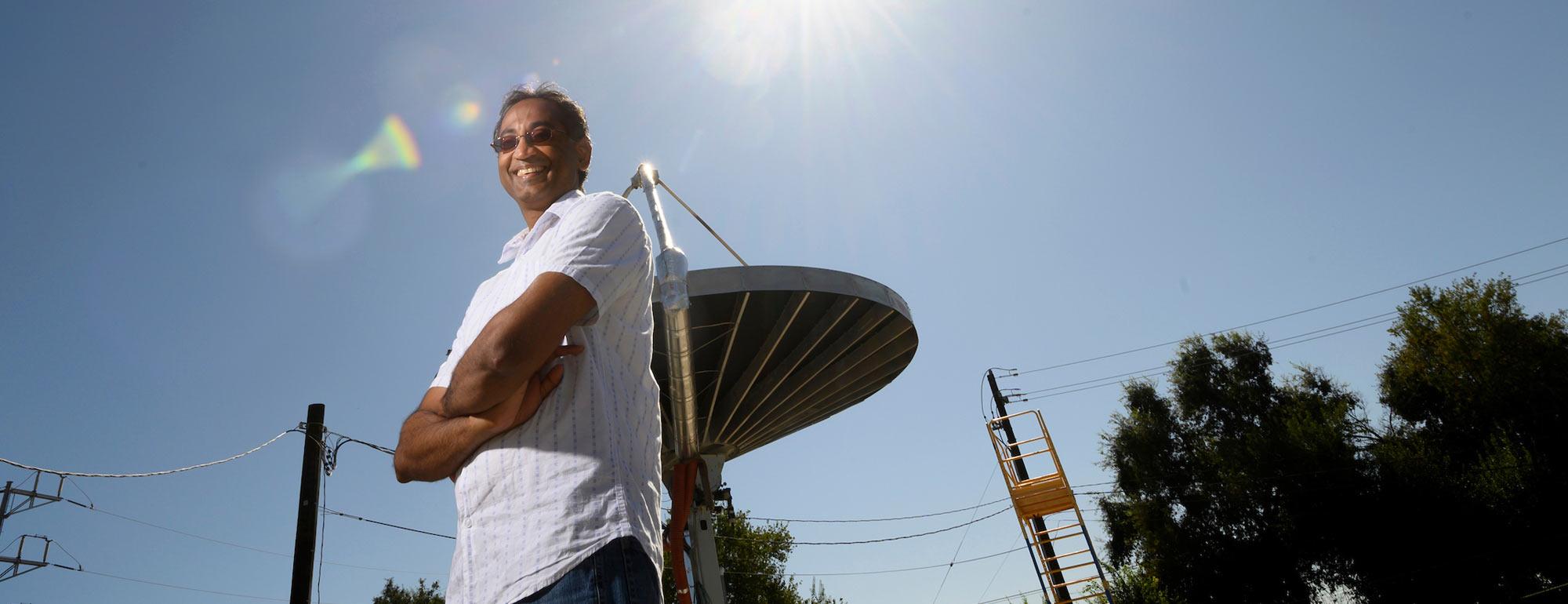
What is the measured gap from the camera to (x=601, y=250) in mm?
1534

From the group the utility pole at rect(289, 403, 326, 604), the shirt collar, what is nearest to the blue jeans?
the shirt collar

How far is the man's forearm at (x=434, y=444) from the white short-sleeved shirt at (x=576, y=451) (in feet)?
0.10

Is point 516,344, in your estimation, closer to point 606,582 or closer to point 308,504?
point 606,582

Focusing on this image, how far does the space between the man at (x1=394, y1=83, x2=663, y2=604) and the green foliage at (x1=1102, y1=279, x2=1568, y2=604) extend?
27.8 m

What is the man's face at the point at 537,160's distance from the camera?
6.56 feet

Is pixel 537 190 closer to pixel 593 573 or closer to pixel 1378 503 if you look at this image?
pixel 593 573

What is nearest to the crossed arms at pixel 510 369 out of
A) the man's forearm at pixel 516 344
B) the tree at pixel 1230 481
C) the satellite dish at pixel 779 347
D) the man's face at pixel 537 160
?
the man's forearm at pixel 516 344

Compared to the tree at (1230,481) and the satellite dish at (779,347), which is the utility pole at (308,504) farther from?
the tree at (1230,481)

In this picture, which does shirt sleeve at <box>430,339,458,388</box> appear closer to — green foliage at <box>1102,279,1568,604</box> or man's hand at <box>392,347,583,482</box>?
man's hand at <box>392,347,583,482</box>

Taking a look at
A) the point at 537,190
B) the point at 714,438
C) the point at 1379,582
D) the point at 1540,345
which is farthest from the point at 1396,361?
the point at 537,190

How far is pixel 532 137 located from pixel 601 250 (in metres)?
0.65

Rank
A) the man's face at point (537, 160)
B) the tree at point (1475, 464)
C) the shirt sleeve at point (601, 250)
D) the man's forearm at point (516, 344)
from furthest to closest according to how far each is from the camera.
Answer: the tree at point (1475, 464), the man's face at point (537, 160), the shirt sleeve at point (601, 250), the man's forearm at point (516, 344)

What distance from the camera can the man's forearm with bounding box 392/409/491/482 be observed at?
4.76ft

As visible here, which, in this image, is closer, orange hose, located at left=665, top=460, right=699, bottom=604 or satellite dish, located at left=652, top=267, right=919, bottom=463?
satellite dish, located at left=652, top=267, right=919, bottom=463
